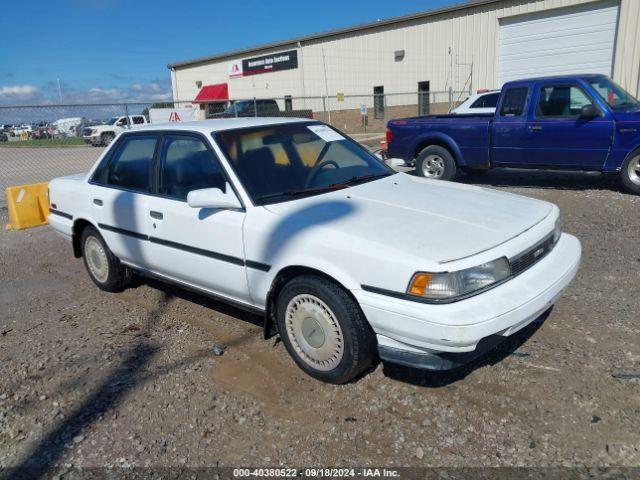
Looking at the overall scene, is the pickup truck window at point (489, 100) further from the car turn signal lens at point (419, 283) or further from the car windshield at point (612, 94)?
the car turn signal lens at point (419, 283)

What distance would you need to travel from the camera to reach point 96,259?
16.6 feet

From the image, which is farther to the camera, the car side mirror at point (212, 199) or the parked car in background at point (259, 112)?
the parked car in background at point (259, 112)

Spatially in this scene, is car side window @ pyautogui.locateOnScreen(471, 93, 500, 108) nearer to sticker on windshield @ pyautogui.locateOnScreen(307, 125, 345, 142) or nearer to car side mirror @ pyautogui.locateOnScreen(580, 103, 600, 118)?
car side mirror @ pyautogui.locateOnScreen(580, 103, 600, 118)

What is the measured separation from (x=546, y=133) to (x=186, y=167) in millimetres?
6479

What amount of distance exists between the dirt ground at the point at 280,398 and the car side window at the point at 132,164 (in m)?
1.11

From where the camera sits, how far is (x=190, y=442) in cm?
283

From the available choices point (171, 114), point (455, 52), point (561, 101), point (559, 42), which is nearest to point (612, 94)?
point (561, 101)

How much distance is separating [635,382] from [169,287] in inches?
154

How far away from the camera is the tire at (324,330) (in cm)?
296

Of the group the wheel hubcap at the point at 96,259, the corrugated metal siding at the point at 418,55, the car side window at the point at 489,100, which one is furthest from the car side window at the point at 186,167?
the corrugated metal siding at the point at 418,55

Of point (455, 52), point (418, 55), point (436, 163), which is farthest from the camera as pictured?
point (418, 55)

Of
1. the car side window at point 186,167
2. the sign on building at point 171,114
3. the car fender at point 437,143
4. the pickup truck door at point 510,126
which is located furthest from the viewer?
the sign on building at point 171,114

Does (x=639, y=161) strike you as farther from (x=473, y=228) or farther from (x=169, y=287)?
(x=169, y=287)

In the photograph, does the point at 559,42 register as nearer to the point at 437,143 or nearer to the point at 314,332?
the point at 437,143
